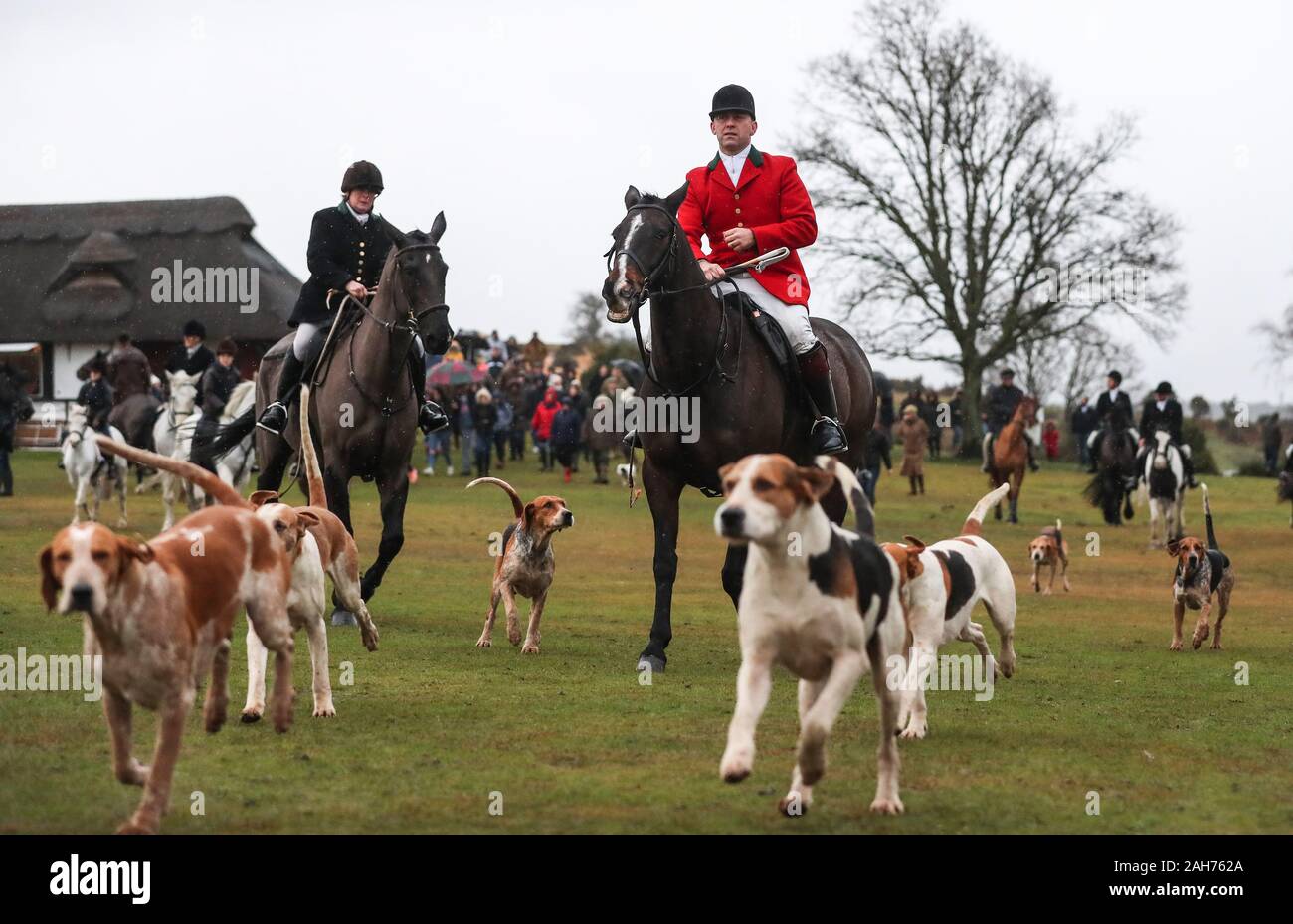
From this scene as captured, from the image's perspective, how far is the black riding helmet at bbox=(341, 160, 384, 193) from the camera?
13.4 meters

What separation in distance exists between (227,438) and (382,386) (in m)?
3.47

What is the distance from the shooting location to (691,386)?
10984 mm

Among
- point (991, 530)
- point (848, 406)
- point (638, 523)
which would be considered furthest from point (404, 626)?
point (991, 530)

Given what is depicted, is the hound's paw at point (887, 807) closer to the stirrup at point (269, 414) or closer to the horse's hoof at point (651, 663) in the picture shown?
the horse's hoof at point (651, 663)

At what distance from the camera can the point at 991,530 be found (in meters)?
31.1

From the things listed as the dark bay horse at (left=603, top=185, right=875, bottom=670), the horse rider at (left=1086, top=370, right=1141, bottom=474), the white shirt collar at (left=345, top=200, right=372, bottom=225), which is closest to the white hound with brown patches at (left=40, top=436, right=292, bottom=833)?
the dark bay horse at (left=603, top=185, right=875, bottom=670)

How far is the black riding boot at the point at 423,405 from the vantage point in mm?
13398

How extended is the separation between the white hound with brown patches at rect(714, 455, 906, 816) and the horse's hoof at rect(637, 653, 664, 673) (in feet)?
13.4

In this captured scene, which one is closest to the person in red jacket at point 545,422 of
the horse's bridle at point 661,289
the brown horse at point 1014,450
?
the brown horse at point 1014,450

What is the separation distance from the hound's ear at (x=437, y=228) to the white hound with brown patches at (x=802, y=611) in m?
6.39

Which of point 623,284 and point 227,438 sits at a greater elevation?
point 623,284

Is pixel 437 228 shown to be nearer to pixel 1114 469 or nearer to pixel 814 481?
pixel 814 481

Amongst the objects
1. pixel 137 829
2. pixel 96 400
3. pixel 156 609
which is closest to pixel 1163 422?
pixel 96 400
